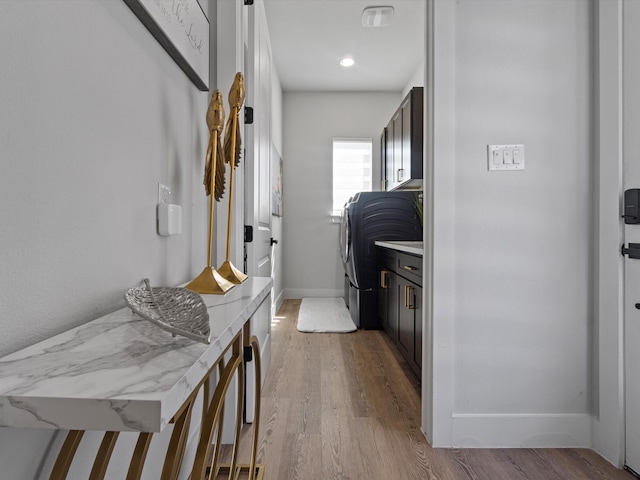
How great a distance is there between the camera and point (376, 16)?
119 inches

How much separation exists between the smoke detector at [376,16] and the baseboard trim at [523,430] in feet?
9.33

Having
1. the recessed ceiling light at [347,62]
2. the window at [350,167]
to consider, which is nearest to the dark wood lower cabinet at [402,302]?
the window at [350,167]

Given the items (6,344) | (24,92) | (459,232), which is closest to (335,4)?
(459,232)

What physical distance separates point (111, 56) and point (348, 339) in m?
2.60

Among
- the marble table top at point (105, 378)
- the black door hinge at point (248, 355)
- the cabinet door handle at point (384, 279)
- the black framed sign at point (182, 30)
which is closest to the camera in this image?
the marble table top at point (105, 378)

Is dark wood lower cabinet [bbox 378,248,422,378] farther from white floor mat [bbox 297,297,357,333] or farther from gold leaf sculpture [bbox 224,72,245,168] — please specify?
gold leaf sculpture [bbox 224,72,245,168]

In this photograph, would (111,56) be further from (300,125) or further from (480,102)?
(300,125)

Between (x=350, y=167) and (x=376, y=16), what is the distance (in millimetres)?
1953

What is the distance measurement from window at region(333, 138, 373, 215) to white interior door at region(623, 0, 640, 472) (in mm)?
3410

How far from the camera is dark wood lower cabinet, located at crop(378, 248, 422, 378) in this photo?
79.6 inches

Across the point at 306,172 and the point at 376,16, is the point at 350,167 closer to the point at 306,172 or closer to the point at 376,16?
the point at 306,172

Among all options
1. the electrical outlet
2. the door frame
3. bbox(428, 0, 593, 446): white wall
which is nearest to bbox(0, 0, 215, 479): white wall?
the electrical outlet

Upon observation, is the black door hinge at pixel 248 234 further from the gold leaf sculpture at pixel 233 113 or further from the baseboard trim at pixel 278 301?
the baseboard trim at pixel 278 301

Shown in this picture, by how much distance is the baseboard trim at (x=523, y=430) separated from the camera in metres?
1.55
